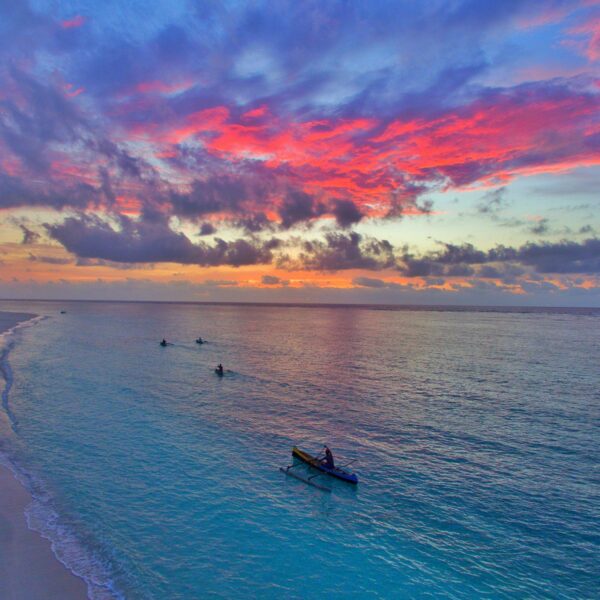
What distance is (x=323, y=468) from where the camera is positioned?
3334cm

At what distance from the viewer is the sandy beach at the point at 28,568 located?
18766 millimetres

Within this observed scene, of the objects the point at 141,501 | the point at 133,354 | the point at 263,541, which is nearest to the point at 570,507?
the point at 263,541

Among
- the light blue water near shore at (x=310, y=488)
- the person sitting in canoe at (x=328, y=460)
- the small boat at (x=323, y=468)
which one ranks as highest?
the person sitting in canoe at (x=328, y=460)

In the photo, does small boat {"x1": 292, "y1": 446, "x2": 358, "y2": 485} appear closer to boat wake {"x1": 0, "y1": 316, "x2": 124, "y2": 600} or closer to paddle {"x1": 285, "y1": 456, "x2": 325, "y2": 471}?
paddle {"x1": 285, "y1": 456, "x2": 325, "y2": 471}

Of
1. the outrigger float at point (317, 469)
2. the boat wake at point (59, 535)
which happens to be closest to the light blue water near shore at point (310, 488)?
the boat wake at point (59, 535)

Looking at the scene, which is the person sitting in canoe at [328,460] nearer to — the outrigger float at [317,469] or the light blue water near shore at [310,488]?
the outrigger float at [317,469]

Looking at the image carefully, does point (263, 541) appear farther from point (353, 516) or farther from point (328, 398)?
point (328, 398)

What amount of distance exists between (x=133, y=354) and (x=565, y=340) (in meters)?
142

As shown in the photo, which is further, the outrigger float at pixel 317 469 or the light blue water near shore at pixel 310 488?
the outrigger float at pixel 317 469

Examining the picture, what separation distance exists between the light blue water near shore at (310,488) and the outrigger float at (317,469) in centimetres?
61

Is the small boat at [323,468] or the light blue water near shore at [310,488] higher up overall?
the small boat at [323,468]

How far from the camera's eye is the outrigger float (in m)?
32.0

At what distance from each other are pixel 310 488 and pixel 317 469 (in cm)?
211

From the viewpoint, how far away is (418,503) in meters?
29.0
